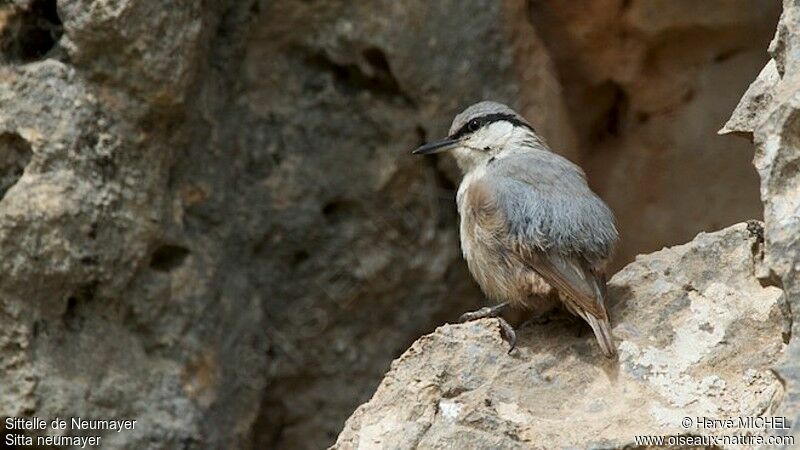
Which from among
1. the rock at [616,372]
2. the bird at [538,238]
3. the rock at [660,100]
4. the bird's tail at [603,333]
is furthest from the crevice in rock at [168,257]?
the rock at [660,100]

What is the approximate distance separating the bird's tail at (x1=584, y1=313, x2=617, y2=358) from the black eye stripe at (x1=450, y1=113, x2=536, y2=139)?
1.48m

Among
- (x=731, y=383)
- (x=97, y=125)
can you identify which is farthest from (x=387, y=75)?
(x=731, y=383)

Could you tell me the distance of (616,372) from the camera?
4.41 metres

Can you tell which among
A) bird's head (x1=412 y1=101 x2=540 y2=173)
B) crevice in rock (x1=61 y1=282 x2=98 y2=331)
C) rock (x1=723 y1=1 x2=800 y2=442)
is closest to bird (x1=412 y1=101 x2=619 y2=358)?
bird's head (x1=412 y1=101 x2=540 y2=173)

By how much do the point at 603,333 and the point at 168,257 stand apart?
2272 mm

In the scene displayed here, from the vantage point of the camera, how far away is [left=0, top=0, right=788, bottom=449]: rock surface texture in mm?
5438

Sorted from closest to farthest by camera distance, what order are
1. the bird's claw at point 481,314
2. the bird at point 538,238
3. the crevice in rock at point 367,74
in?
the bird at point 538,238
the bird's claw at point 481,314
the crevice in rock at point 367,74

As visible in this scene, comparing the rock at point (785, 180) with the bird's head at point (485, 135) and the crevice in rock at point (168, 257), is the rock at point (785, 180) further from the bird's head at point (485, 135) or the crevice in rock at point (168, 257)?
the crevice in rock at point (168, 257)

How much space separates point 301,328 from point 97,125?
1650mm

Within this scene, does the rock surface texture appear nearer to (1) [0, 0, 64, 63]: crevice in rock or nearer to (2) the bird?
(1) [0, 0, 64, 63]: crevice in rock

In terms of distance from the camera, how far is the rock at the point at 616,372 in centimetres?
416

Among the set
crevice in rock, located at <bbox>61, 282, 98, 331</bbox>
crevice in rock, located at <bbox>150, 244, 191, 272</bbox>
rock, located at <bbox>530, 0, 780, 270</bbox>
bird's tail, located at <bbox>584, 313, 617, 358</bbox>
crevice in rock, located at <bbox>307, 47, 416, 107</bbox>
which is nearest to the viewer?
bird's tail, located at <bbox>584, 313, 617, 358</bbox>

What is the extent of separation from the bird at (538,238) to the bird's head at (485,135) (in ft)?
0.80

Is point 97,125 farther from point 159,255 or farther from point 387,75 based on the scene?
point 387,75
